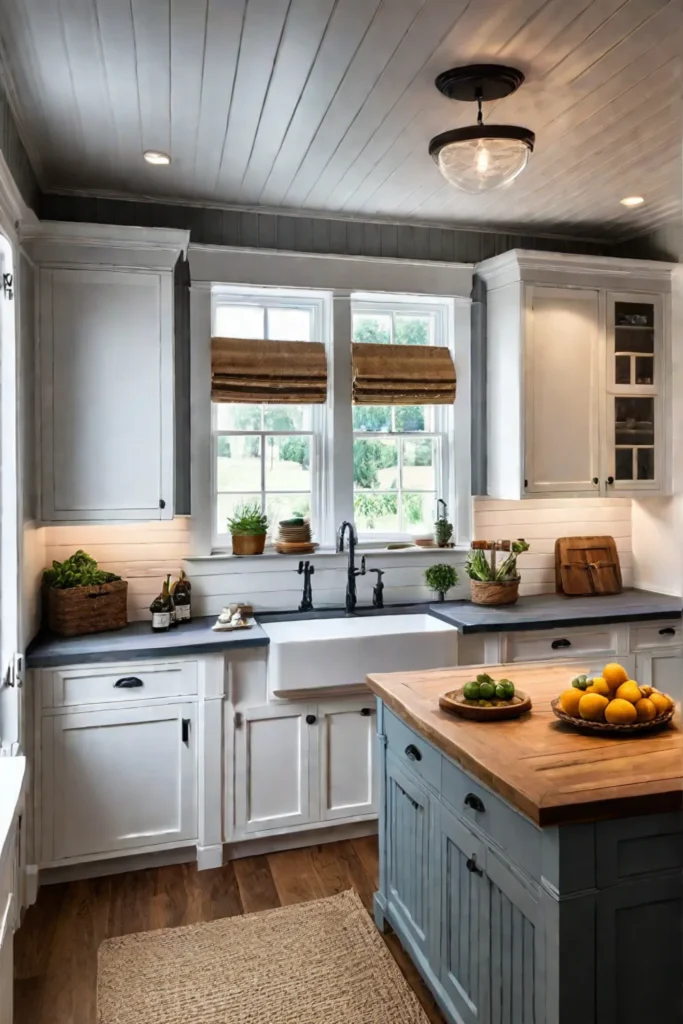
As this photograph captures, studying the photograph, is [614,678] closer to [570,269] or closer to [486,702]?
[486,702]

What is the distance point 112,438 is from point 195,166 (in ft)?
4.02

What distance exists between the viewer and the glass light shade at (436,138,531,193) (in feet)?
8.16

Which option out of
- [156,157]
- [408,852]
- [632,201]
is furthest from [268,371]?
A: [408,852]

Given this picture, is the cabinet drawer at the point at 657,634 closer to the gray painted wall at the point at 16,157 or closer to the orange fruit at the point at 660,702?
the orange fruit at the point at 660,702

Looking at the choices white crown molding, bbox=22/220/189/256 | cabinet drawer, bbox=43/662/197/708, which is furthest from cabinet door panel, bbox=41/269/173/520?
cabinet drawer, bbox=43/662/197/708

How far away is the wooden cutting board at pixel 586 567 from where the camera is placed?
4.27 meters

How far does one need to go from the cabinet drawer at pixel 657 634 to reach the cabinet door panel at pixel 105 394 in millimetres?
2391

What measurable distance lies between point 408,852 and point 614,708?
92 centimetres

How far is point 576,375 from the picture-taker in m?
3.98

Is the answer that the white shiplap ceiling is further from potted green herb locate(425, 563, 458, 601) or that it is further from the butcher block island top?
the butcher block island top

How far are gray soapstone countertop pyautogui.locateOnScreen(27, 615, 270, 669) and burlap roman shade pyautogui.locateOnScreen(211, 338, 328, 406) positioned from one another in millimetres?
1202

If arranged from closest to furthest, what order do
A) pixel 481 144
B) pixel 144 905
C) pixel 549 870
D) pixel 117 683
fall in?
pixel 549 870 < pixel 481 144 < pixel 144 905 < pixel 117 683

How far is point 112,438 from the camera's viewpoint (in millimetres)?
3326

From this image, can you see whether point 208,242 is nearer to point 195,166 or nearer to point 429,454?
point 195,166
